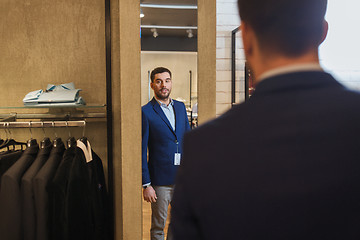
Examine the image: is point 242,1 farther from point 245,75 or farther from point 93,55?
point 245,75

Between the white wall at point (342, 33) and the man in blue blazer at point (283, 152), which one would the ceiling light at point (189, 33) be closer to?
the white wall at point (342, 33)

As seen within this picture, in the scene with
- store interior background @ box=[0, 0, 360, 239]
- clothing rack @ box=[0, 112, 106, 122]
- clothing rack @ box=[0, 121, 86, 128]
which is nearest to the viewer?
clothing rack @ box=[0, 121, 86, 128]

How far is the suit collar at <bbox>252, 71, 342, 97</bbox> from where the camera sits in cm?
54

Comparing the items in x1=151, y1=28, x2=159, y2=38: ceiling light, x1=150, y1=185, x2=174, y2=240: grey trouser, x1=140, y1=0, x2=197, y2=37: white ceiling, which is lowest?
x1=150, y1=185, x2=174, y2=240: grey trouser

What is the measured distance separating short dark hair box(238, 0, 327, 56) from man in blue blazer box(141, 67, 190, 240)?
4.18ft

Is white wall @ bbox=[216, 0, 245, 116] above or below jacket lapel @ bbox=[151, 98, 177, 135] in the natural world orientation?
above

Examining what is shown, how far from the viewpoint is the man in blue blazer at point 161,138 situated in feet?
5.96

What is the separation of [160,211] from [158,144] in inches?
15.2

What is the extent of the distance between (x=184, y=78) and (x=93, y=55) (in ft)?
2.87

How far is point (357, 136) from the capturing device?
0.52 m

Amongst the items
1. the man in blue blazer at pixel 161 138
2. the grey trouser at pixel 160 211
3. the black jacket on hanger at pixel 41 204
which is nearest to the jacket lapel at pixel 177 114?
the man in blue blazer at pixel 161 138

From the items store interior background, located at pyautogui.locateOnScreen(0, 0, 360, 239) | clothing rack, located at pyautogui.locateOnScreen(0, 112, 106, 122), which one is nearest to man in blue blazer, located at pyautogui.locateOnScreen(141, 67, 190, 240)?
clothing rack, located at pyautogui.locateOnScreen(0, 112, 106, 122)

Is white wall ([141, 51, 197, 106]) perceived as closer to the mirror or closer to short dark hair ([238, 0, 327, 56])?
the mirror

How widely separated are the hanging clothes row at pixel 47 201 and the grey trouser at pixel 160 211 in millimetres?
303
